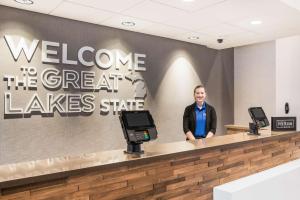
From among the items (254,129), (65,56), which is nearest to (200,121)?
(254,129)

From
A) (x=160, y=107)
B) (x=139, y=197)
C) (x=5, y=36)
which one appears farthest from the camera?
(x=160, y=107)

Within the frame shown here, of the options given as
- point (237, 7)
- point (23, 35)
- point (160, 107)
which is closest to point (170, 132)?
point (160, 107)

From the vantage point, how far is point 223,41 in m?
5.54

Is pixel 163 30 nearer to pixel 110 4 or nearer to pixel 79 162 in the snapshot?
pixel 110 4

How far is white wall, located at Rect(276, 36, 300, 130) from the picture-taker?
5.39 m

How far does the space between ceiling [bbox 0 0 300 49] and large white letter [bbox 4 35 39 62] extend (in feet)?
1.32

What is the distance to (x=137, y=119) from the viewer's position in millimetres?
2434

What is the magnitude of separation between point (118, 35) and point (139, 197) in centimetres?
296

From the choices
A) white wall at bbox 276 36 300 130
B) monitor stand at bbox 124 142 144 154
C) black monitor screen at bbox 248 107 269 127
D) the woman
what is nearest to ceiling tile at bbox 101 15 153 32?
the woman

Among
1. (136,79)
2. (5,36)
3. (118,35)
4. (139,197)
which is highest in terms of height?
(118,35)

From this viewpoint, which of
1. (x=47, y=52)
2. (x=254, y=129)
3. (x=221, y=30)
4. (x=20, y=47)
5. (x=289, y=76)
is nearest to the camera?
(x=20, y=47)

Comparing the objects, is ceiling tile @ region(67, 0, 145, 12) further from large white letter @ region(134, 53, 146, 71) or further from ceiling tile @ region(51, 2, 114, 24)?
large white letter @ region(134, 53, 146, 71)

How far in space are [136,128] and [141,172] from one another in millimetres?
348

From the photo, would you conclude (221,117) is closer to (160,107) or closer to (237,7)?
(160,107)
